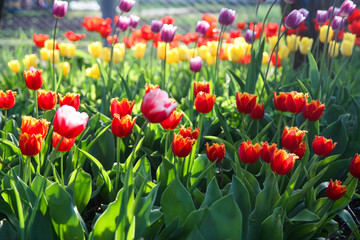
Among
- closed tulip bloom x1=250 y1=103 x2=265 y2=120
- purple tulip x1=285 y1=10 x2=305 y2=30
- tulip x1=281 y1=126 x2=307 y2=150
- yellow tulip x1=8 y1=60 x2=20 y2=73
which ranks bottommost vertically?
yellow tulip x1=8 y1=60 x2=20 y2=73

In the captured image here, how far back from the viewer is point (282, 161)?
1.36 meters

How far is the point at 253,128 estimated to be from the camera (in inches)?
92.1

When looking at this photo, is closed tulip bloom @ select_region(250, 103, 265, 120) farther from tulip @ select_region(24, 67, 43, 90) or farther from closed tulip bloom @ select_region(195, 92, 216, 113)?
tulip @ select_region(24, 67, 43, 90)

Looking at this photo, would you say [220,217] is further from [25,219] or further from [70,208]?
[25,219]

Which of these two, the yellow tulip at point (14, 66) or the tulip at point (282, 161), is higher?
the tulip at point (282, 161)

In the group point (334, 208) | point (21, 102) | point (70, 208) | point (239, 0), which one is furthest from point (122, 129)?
point (239, 0)

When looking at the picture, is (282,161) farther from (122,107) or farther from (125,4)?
(125,4)

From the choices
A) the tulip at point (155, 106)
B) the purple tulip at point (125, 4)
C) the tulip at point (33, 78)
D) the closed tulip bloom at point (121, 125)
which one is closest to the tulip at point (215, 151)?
the closed tulip bloom at point (121, 125)

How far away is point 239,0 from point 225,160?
611 cm

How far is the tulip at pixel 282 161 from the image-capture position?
135 cm

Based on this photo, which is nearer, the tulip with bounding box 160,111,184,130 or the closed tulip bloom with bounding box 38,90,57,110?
the tulip with bounding box 160,111,184,130

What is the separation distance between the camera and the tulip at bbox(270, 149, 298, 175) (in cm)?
135

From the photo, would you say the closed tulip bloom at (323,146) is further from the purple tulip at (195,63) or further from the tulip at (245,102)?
the purple tulip at (195,63)

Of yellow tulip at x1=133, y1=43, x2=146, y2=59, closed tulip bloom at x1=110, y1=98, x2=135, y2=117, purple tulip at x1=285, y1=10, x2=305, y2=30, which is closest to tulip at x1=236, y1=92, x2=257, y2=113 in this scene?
closed tulip bloom at x1=110, y1=98, x2=135, y2=117
